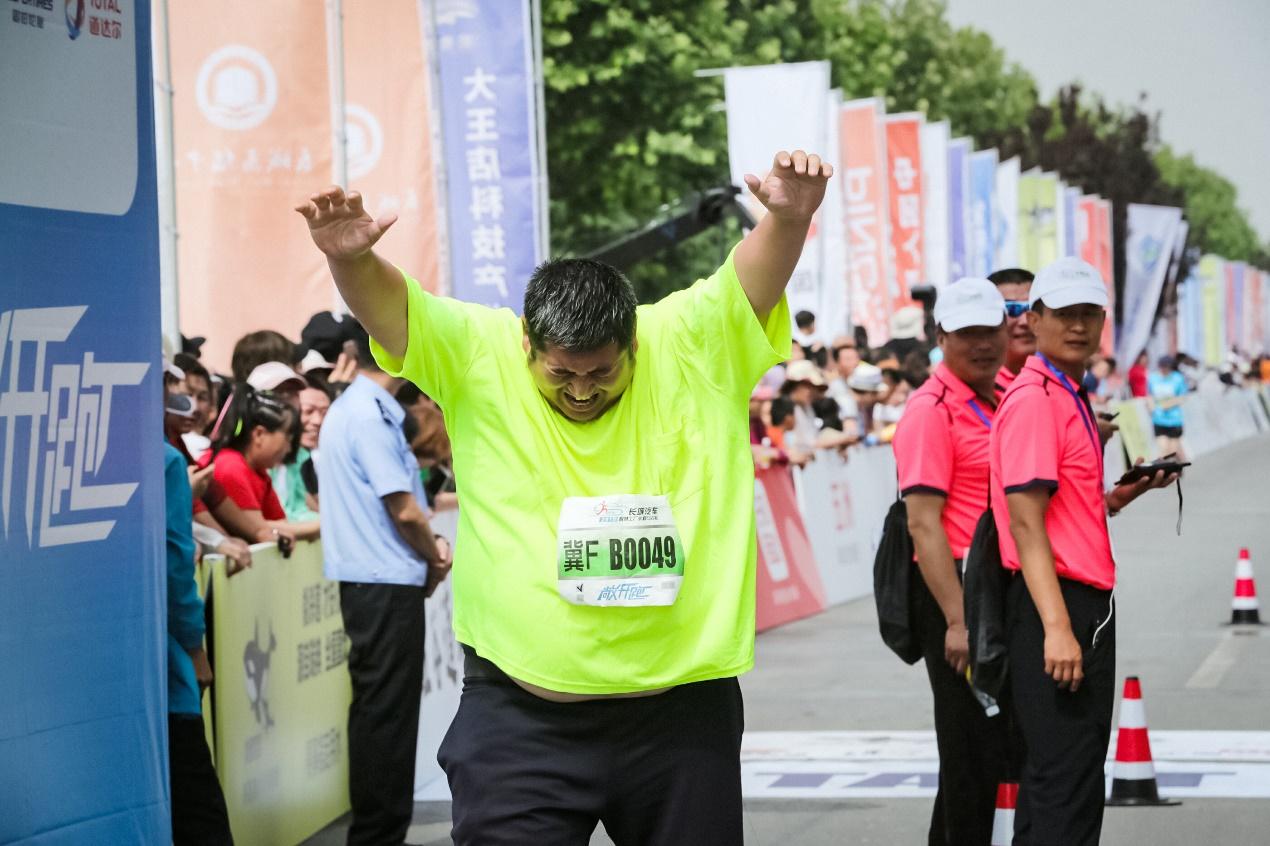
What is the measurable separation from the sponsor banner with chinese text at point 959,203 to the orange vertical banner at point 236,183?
23.6 meters

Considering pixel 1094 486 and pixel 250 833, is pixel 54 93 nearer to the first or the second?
pixel 1094 486

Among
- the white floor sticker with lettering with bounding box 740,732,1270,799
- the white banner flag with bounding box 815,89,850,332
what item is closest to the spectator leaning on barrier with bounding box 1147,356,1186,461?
the white banner flag with bounding box 815,89,850,332

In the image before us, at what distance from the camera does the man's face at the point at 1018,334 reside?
7133mm

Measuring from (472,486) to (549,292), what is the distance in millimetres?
462

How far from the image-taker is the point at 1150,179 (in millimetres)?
74625

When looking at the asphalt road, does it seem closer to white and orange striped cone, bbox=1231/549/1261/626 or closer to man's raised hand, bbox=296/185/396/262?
white and orange striped cone, bbox=1231/549/1261/626

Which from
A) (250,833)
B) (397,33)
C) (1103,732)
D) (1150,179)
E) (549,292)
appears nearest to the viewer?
(549,292)

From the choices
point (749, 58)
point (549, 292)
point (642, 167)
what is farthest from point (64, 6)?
point (749, 58)

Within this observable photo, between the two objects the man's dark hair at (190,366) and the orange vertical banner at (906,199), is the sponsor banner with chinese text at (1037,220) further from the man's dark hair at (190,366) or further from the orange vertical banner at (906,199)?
the man's dark hair at (190,366)

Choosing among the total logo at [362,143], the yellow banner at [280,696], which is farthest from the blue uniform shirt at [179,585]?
the total logo at [362,143]

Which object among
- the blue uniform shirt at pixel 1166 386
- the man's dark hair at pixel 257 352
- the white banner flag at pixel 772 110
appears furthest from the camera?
the blue uniform shirt at pixel 1166 386

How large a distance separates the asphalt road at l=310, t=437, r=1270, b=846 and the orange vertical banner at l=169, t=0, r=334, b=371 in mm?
4470

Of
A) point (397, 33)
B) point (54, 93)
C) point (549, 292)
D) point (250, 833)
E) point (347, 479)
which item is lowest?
point (250, 833)

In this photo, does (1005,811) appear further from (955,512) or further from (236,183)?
(236,183)
